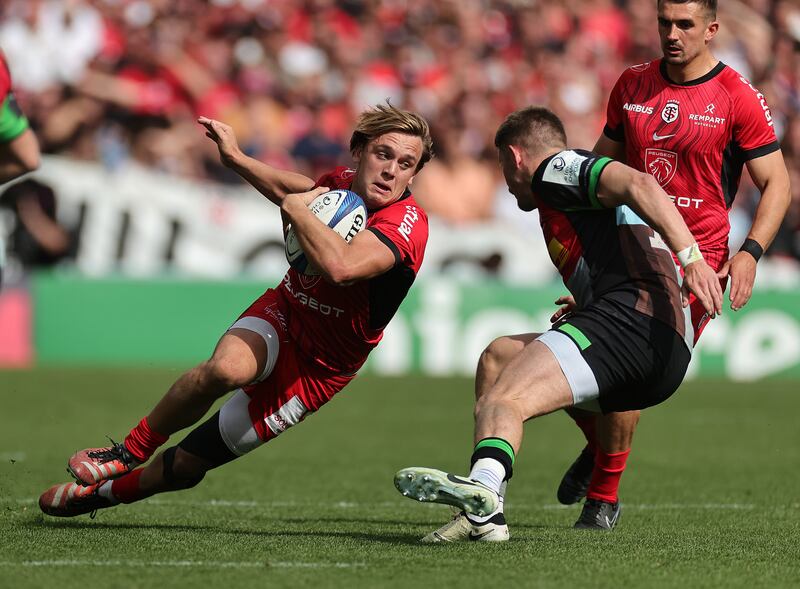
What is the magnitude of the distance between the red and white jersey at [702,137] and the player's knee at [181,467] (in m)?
2.98

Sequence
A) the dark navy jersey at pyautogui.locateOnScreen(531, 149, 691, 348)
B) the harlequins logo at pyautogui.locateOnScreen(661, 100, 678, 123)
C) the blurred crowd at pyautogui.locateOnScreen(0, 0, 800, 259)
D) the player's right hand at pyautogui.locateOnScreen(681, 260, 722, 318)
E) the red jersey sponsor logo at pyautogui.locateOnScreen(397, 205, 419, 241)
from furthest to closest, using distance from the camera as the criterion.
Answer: the blurred crowd at pyautogui.locateOnScreen(0, 0, 800, 259)
the harlequins logo at pyautogui.locateOnScreen(661, 100, 678, 123)
the red jersey sponsor logo at pyautogui.locateOnScreen(397, 205, 419, 241)
the dark navy jersey at pyautogui.locateOnScreen(531, 149, 691, 348)
the player's right hand at pyautogui.locateOnScreen(681, 260, 722, 318)

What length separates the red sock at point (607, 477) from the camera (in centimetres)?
718

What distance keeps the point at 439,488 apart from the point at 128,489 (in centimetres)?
236

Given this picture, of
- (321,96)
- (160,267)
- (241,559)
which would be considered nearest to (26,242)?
(160,267)

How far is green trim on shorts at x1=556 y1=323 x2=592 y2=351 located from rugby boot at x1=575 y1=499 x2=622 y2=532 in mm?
1645

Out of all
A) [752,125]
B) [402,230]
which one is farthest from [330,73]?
[402,230]

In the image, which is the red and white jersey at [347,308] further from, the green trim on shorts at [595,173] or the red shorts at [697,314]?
the red shorts at [697,314]

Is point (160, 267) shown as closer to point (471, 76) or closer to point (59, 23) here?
point (59, 23)

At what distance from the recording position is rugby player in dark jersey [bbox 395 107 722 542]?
5551 millimetres

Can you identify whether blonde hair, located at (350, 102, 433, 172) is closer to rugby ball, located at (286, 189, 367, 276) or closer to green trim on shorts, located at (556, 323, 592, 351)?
rugby ball, located at (286, 189, 367, 276)

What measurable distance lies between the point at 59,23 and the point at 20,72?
0.98m

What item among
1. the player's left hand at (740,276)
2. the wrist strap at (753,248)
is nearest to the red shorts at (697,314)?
the wrist strap at (753,248)

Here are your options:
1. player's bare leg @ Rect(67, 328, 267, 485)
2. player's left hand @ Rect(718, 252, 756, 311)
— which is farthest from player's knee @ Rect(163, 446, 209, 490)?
player's left hand @ Rect(718, 252, 756, 311)

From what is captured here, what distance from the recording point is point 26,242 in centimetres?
1742
